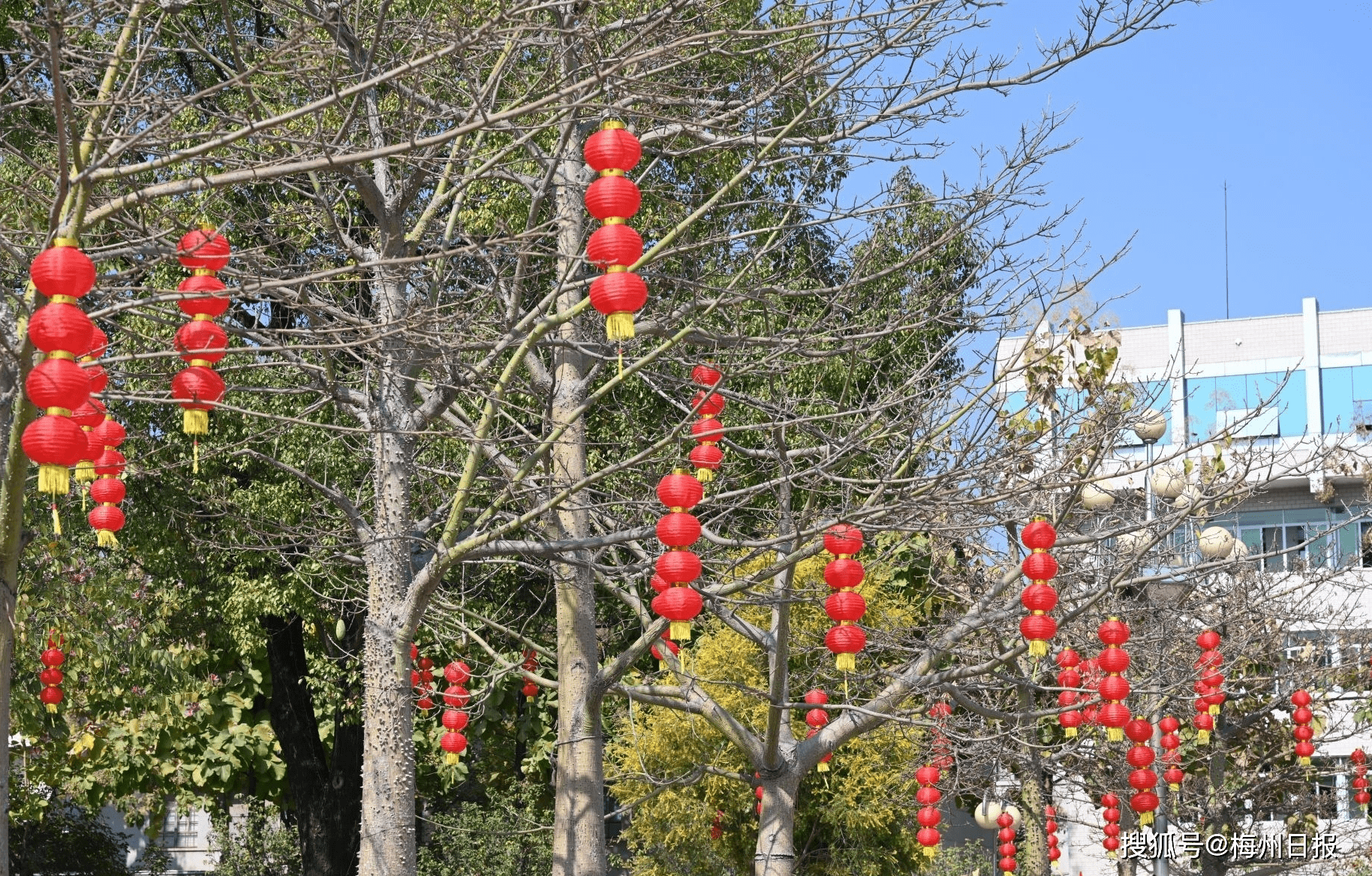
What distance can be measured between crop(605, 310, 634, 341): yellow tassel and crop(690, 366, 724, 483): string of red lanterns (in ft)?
5.32

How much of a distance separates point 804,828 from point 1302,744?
19.8 feet

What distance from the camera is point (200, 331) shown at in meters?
6.63

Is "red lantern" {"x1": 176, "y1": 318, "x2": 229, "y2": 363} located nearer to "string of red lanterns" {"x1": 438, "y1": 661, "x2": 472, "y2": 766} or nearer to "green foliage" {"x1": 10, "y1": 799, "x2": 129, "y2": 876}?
"string of red lanterns" {"x1": 438, "y1": 661, "x2": 472, "y2": 766}

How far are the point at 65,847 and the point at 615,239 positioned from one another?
2172 cm

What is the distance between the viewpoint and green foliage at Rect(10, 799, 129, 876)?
23266 millimetres

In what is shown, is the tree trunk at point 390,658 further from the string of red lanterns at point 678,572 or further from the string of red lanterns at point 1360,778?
the string of red lanterns at point 1360,778

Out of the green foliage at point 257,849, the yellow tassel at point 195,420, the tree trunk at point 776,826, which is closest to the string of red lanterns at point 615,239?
the yellow tassel at point 195,420

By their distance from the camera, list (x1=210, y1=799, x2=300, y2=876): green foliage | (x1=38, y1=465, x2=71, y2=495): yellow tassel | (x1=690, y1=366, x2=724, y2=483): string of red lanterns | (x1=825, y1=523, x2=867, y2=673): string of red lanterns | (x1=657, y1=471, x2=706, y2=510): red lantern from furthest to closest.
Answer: (x1=210, y1=799, x2=300, y2=876): green foliage, (x1=825, y1=523, x2=867, y2=673): string of red lanterns, (x1=690, y1=366, x2=724, y2=483): string of red lanterns, (x1=657, y1=471, x2=706, y2=510): red lantern, (x1=38, y1=465, x2=71, y2=495): yellow tassel

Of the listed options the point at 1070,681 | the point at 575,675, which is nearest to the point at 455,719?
the point at 575,675

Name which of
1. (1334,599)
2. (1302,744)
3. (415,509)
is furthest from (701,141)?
(1334,599)

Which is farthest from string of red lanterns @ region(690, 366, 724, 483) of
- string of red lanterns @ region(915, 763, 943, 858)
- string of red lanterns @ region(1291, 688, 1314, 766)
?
string of red lanterns @ region(1291, 688, 1314, 766)

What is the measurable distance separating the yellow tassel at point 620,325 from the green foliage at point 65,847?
65.8 ft

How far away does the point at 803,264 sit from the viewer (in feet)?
53.4

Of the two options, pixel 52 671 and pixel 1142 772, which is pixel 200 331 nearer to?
pixel 52 671
